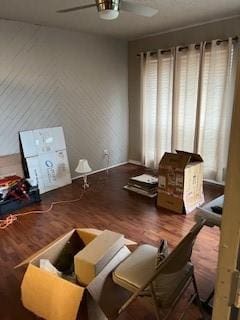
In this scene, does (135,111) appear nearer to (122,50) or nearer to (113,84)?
(113,84)

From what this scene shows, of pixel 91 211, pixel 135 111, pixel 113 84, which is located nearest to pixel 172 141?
pixel 135 111

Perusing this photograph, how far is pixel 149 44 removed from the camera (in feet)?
14.9

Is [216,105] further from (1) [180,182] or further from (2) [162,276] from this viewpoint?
(2) [162,276]

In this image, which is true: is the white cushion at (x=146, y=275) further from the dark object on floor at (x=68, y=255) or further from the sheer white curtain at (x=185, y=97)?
the sheer white curtain at (x=185, y=97)

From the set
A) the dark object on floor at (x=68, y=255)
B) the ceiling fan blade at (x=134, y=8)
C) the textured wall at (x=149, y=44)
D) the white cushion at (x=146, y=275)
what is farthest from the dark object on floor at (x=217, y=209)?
the textured wall at (x=149, y=44)

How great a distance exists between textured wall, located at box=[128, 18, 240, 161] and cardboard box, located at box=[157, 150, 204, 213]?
1.79 m

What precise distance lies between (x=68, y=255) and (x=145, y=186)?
1.92 m

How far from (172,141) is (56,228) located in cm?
237

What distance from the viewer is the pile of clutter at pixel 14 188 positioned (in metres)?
3.29

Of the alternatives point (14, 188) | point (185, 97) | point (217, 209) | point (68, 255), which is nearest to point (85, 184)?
point (14, 188)

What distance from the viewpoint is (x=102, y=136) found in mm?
4781

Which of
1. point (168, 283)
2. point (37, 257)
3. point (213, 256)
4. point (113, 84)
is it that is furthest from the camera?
point (113, 84)

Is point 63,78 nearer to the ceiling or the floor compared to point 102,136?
nearer to the ceiling

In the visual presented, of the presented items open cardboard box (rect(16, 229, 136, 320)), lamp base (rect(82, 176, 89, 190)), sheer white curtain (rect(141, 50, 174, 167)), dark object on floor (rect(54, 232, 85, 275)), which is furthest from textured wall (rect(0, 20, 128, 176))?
open cardboard box (rect(16, 229, 136, 320))
